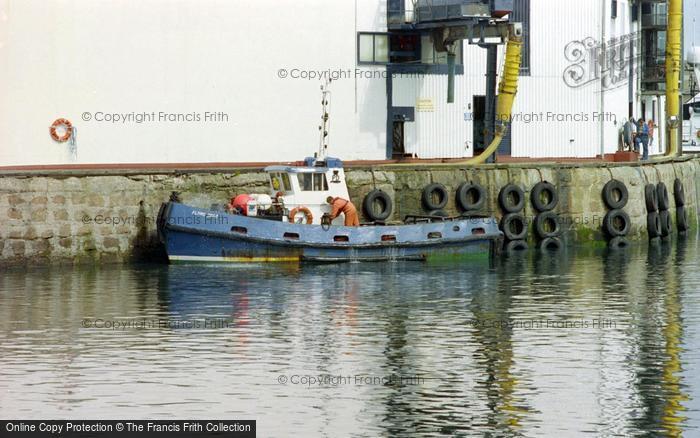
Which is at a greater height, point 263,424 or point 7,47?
point 7,47

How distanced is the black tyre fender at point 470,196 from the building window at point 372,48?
5.16 m

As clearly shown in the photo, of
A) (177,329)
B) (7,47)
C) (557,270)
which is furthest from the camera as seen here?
(7,47)

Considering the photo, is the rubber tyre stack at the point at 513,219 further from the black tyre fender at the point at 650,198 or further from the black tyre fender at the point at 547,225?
the black tyre fender at the point at 650,198

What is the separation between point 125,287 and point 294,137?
1043 cm

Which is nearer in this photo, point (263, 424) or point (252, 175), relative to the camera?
point (263, 424)

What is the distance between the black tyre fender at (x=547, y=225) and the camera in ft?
127

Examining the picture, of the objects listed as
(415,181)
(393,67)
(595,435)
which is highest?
(393,67)

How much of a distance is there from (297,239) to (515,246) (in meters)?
7.06

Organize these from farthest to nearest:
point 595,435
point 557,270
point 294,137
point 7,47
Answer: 1. point 294,137
2. point 7,47
3. point 557,270
4. point 595,435

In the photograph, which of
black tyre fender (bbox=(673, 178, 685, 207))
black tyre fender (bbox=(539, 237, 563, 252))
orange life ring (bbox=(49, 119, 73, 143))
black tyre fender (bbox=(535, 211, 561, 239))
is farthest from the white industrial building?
black tyre fender (bbox=(539, 237, 563, 252))

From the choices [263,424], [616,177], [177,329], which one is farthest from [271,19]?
[263,424]

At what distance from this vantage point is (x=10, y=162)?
3725cm

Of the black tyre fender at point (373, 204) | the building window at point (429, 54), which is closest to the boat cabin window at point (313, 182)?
the black tyre fender at point (373, 204)

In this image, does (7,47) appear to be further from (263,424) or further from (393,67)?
(263,424)
